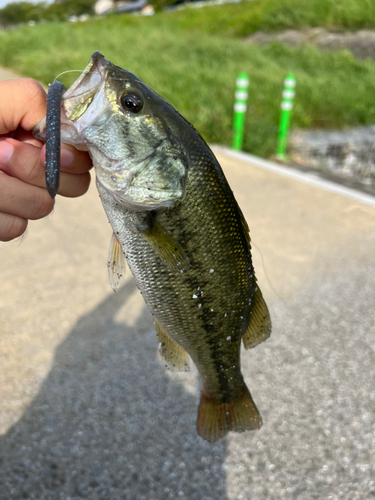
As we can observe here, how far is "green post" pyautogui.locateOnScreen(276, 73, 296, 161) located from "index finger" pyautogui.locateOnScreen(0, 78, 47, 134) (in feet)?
20.9

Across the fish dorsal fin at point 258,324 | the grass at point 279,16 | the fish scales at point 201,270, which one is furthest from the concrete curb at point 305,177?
the grass at point 279,16

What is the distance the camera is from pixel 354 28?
17.3 meters

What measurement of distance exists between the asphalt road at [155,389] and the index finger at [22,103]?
931 millimetres

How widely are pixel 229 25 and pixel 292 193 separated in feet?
64.7

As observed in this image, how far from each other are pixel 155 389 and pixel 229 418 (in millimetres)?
1109

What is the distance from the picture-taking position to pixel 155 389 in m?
2.75

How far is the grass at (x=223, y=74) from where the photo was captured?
780cm

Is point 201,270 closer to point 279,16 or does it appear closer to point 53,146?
point 53,146

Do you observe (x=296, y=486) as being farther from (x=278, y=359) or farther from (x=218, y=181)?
(x=218, y=181)

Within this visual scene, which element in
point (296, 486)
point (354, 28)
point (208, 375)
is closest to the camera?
point (208, 375)

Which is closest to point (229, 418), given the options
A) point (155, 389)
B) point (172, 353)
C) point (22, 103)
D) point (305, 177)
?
point (172, 353)

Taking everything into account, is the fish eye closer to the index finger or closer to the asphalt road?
the index finger

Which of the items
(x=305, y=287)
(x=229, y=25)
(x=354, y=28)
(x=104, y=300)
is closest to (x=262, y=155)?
(x=305, y=287)

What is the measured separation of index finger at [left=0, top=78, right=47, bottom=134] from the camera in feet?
4.79
